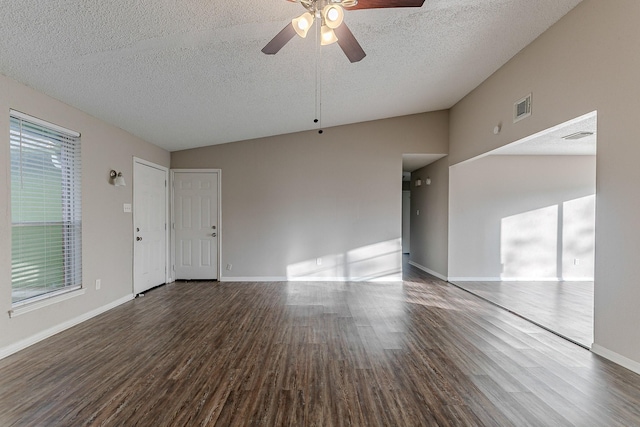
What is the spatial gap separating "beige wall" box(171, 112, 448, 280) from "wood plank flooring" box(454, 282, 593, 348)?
179 centimetres

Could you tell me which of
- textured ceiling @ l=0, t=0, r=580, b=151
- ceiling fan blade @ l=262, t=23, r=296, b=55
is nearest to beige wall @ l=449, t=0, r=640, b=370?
textured ceiling @ l=0, t=0, r=580, b=151

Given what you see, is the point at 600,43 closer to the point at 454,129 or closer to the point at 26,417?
the point at 454,129

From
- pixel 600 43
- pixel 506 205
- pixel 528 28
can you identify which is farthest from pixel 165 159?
pixel 506 205

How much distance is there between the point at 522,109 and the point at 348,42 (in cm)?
256

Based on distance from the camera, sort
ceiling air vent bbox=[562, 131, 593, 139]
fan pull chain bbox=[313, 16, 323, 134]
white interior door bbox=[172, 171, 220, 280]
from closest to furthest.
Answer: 1. fan pull chain bbox=[313, 16, 323, 134]
2. ceiling air vent bbox=[562, 131, 593, 139]
3. white interior door bbox=[172, 171, 220, 280]

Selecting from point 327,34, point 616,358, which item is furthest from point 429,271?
point 327,34

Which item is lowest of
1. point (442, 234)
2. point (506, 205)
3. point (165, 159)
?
point (442, 234)

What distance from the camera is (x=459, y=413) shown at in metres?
1.92

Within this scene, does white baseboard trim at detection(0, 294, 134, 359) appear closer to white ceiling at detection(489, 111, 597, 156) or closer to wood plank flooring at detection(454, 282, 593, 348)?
wood plank flooring at detection(454, 282, 593, 348)

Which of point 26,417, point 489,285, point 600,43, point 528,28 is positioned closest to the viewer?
point 26,417

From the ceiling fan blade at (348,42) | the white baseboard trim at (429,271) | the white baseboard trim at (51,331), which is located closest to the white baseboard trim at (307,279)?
the white baseboard trim at (429,271)

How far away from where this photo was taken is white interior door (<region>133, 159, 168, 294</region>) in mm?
4809

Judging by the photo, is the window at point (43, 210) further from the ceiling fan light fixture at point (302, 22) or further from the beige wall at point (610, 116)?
the beige wall at point (610, 116)

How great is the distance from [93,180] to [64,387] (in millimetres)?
2525
